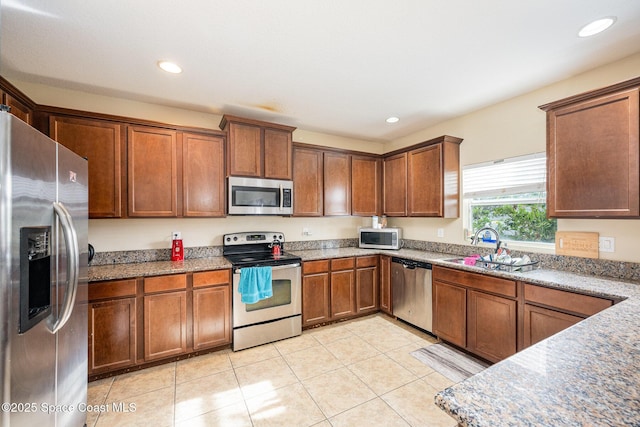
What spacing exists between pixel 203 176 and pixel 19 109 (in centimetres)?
145

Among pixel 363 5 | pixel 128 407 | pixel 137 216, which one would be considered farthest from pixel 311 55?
pixel 128 407

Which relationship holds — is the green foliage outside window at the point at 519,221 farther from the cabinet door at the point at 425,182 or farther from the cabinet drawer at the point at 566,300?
the cabinet drawer at the point at 566,300

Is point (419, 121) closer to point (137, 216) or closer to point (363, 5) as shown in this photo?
point (363, 5)

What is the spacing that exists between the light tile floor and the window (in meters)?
1.58

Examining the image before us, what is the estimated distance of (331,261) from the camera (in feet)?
11.2

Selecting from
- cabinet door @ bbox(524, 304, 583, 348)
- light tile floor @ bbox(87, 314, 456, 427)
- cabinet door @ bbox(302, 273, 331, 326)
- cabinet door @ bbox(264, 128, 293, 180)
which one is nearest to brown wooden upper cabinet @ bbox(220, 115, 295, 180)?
cabinet door @ bbox(264, 128, 293, 180)

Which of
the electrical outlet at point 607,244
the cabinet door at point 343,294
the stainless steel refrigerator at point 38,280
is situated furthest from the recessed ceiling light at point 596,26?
the stainless steel refrigerator at point 38,280

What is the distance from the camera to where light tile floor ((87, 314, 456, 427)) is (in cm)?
188

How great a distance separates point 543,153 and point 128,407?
4.22 metres

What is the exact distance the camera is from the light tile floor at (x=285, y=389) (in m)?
1.88

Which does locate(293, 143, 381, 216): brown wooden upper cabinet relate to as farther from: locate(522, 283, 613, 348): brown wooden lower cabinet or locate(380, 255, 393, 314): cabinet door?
locate(522, 283, 613, 348): brown wooden lower cabinet

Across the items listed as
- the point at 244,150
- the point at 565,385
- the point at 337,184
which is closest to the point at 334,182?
the point at 337,184

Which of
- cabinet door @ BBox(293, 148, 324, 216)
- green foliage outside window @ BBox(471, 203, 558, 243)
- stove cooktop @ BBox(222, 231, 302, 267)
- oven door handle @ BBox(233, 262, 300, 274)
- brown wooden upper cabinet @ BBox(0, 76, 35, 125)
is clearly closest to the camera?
brown wooden upper cabinet @ BBox(0, 76, 35, 125)

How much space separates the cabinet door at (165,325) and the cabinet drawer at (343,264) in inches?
68.2
